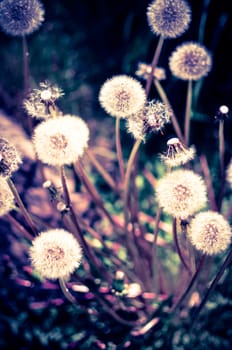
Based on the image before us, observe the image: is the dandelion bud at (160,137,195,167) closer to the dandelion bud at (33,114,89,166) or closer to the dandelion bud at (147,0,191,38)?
the dandelion bud at (33,114,89,166)

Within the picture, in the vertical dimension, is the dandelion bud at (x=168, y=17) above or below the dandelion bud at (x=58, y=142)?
above

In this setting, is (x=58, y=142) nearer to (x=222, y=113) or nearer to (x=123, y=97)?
(x=123, y=97)

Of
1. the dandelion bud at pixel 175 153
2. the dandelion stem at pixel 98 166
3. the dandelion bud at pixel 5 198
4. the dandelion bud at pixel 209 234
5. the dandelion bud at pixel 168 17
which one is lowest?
the dandelion bud at pixel 209 234

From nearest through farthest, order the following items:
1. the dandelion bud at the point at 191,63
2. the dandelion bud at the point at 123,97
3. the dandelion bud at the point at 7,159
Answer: the dandelion bud at the point at 7,159, the dandelion bud at the point at 123,97, the dandelion bud at the point at 191,63

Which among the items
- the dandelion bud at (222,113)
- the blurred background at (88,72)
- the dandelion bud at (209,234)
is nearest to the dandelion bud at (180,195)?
the dandelion bud at (209,234)

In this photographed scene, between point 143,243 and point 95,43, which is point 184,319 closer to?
point 143,243

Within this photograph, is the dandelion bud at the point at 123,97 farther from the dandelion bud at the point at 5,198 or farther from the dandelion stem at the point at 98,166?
the dandelion bud at the point at 5,198
